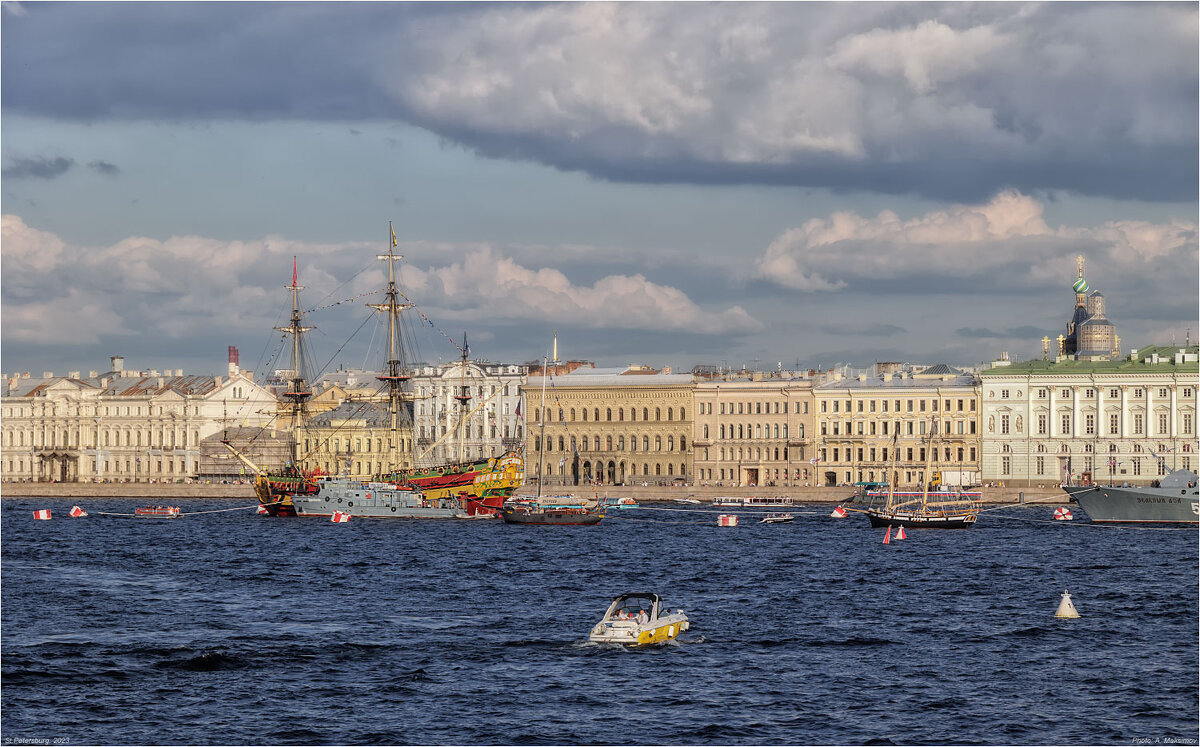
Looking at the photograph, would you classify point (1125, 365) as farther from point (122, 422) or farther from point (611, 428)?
point (122, 422)

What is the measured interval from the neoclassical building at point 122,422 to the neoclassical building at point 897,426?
40.5 m

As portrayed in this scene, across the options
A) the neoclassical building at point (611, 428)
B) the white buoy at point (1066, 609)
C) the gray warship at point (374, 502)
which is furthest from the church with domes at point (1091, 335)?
the white buoy at point (1066, 609)

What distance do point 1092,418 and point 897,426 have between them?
11859 mm

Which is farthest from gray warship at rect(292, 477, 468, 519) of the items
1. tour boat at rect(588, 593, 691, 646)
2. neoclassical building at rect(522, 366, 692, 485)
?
tour boat at rect(588, 593, 691, 646)

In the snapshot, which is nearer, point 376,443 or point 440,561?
point 440,561

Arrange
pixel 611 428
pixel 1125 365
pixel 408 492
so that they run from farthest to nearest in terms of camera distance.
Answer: pixel 611 428 → pixel 1125 365 → pixel 408 492

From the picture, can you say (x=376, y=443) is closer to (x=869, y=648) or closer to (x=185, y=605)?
(x=185, y=605)

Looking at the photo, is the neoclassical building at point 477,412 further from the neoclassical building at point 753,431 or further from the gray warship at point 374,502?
the gray warship at point 374,502

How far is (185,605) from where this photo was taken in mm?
42500

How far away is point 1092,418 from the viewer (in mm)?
109438

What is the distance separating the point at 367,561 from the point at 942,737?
33461 mm

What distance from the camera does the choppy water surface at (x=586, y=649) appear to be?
90.2ft

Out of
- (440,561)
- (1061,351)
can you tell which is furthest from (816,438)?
(440,561)

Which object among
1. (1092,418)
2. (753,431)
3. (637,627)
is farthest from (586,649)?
(753,431)
